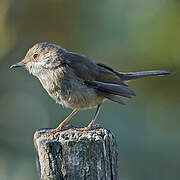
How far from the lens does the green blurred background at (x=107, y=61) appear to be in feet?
31.9

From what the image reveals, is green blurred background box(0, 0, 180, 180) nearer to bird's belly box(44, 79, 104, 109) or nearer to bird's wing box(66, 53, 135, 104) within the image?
bird's wing box(66, 53, 135, 104)

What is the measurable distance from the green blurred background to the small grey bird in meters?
3.82

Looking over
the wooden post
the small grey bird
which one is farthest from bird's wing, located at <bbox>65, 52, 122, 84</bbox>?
the wooden post

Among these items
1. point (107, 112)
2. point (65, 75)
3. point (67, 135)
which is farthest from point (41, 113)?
point (67, 135)

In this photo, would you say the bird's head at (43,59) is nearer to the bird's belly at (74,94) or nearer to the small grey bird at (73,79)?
the small grey bird at (73,79)

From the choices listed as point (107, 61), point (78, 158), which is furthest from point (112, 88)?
point (107, 61)

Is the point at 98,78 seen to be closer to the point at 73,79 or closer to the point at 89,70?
the point at 89,70

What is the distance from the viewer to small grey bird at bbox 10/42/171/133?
5473 millimetres

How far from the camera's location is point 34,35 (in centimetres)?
1063

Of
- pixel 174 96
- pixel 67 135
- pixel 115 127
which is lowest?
pixel 67 135

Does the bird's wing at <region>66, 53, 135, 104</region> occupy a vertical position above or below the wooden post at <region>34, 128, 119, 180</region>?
above

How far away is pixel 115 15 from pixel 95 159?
7362 millimetres

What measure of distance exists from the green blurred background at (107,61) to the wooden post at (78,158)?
5.65 meters

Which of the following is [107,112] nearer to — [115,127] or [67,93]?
[115,127]
